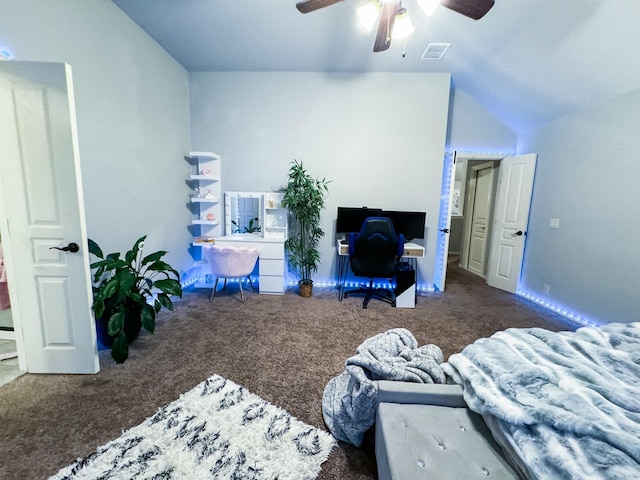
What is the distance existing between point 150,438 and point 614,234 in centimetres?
417

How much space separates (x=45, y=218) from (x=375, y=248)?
9.06 feet

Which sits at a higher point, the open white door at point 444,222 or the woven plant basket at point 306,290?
the open white door at point 444,222

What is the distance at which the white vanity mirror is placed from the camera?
12.2ft

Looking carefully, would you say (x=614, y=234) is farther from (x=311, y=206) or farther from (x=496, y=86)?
(x=311, y=206)

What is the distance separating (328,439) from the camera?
134 centimetres

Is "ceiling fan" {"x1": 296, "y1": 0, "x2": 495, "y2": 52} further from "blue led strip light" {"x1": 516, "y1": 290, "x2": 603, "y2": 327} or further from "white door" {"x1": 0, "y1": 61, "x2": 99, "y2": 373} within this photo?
"blue led strip light" {"x1": 516, "y1": 290, "x2": 603, "y2": 327}

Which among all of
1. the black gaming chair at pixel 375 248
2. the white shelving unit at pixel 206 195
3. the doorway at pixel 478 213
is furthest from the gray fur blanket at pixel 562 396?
the doorway at pixel 478 213

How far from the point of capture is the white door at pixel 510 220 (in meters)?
3.63

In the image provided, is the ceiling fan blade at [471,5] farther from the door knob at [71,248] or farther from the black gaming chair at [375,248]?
the door knob at [71,248]

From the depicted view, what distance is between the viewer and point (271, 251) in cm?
342

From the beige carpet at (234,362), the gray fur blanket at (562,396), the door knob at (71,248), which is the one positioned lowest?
the beige carpet at (234,362)

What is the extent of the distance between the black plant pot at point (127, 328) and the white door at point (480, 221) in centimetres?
509

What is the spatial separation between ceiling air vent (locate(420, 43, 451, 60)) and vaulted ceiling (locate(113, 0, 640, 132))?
0.05 meters

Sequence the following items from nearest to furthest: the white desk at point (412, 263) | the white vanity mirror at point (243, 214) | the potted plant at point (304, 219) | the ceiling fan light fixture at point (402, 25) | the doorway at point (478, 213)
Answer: the ceiling fan light fixture at point (402, 25)
the white desk at point (412, 263)
the potted plant at point (304, 219)
the white vanity mirror at point (243, 214)
the doorway at point (478, 213)
